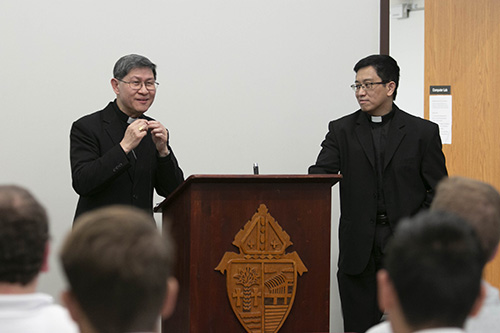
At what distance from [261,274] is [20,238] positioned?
1865mm

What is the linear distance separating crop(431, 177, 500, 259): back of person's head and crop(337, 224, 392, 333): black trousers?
2.38 meters

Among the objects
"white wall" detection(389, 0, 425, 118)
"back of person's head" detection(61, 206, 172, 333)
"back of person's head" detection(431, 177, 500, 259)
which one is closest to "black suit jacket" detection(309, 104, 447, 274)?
"back of person's head" detection(431, 177, 500, 259)

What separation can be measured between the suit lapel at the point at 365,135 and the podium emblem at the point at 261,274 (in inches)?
48.4

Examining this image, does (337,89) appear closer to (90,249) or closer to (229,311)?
(229,311)


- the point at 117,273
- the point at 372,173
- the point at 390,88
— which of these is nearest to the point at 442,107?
the point at 390,88

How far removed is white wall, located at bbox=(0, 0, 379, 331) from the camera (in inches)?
192

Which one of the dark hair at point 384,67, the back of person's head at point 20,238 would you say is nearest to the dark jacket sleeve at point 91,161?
the dark hair at point 384,67

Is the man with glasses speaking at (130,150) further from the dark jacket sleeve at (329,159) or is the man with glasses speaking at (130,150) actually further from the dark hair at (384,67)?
the dark hair at (384,67)

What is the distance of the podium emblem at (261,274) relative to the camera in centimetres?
333

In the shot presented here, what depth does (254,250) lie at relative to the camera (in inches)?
133

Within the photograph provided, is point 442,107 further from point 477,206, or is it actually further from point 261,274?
point 477,206

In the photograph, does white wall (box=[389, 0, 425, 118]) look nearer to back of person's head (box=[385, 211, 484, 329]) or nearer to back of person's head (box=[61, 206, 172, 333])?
Result: back of person's head (box=[385, 211, 484, 329])

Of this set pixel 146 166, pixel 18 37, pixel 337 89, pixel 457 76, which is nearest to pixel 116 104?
pixel 146 166

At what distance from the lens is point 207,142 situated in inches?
206
